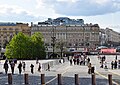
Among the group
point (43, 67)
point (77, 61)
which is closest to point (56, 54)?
point (77, 61)

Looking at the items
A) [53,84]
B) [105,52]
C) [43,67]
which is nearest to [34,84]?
[53,84]

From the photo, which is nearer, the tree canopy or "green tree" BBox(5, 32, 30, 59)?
"green tree" BBox(5, 32, 30, 59)

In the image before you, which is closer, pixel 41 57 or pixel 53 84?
pixel 53 84

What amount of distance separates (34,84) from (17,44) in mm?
78304

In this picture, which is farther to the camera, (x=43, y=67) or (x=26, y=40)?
(x=26, y=40)

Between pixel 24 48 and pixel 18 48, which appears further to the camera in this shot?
pixel 24 48

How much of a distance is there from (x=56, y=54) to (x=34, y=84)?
4629 inches

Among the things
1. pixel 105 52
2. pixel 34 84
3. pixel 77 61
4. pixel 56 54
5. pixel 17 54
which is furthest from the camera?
pixel 105 52

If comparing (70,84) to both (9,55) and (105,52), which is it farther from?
(105,52)

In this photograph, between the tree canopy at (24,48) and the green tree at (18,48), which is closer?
the green tree at (18,48)

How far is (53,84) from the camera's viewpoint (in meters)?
27.4

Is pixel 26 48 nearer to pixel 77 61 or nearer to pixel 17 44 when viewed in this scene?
pixel 17 44

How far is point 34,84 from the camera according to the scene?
2731 cm

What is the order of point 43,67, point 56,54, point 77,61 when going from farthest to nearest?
point 56,54 → point 77,61 → point 43,67
